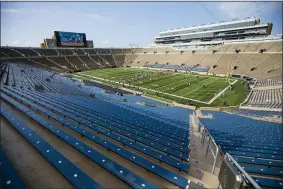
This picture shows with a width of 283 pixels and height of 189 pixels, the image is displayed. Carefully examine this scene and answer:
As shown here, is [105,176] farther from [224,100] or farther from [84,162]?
[224,100]

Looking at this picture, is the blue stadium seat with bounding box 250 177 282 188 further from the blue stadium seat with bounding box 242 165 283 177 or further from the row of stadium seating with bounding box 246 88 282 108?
the row of stadium seating with bounding box 246 88 282 108

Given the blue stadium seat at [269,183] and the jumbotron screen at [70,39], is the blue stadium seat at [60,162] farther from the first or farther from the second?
the jumbotron screen at [70,39]

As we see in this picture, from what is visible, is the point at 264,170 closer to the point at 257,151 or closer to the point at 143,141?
the point at 257,151

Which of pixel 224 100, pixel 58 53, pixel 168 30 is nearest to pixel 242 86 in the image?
pixel 224 100

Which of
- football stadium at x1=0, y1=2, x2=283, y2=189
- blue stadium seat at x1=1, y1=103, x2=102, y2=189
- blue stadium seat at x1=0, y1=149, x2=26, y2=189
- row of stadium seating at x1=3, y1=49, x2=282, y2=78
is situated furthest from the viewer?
row of stadium seating at x1=3, y1=49, x2=282, y2=78

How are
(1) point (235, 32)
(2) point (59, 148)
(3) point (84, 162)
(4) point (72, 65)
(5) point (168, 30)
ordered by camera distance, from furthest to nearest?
(5) point (168, 30)
(1) point (235, 32)
(4) point (72, 65)
(2) point (59, 148)
(3) point (84, 162)

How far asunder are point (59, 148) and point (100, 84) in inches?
1643

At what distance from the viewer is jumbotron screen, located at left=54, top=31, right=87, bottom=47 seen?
77.4m

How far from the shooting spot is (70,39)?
269 feet

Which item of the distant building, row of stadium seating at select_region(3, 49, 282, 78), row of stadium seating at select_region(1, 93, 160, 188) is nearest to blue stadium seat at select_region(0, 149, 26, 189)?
row of stadium seating at select_region(1, 93, 160, 188)

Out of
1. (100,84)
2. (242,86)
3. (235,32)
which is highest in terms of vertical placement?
(235,32)

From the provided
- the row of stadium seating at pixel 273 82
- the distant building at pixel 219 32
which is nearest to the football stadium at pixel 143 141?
the row of stadium seating at pixel 273 82

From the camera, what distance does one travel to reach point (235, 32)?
292 feet

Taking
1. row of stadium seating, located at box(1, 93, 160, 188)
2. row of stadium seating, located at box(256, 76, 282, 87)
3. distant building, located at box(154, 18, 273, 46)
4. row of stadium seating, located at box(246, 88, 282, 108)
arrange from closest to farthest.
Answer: row of stadium seating, located at box(1, 93, 160, 188) → row of stadium seating, located at box(246, 88, 282, 108) → row of stadium seating, located at box(256, 76, 282, 87) → distant building, located at box(154, 18, 273, 46)
